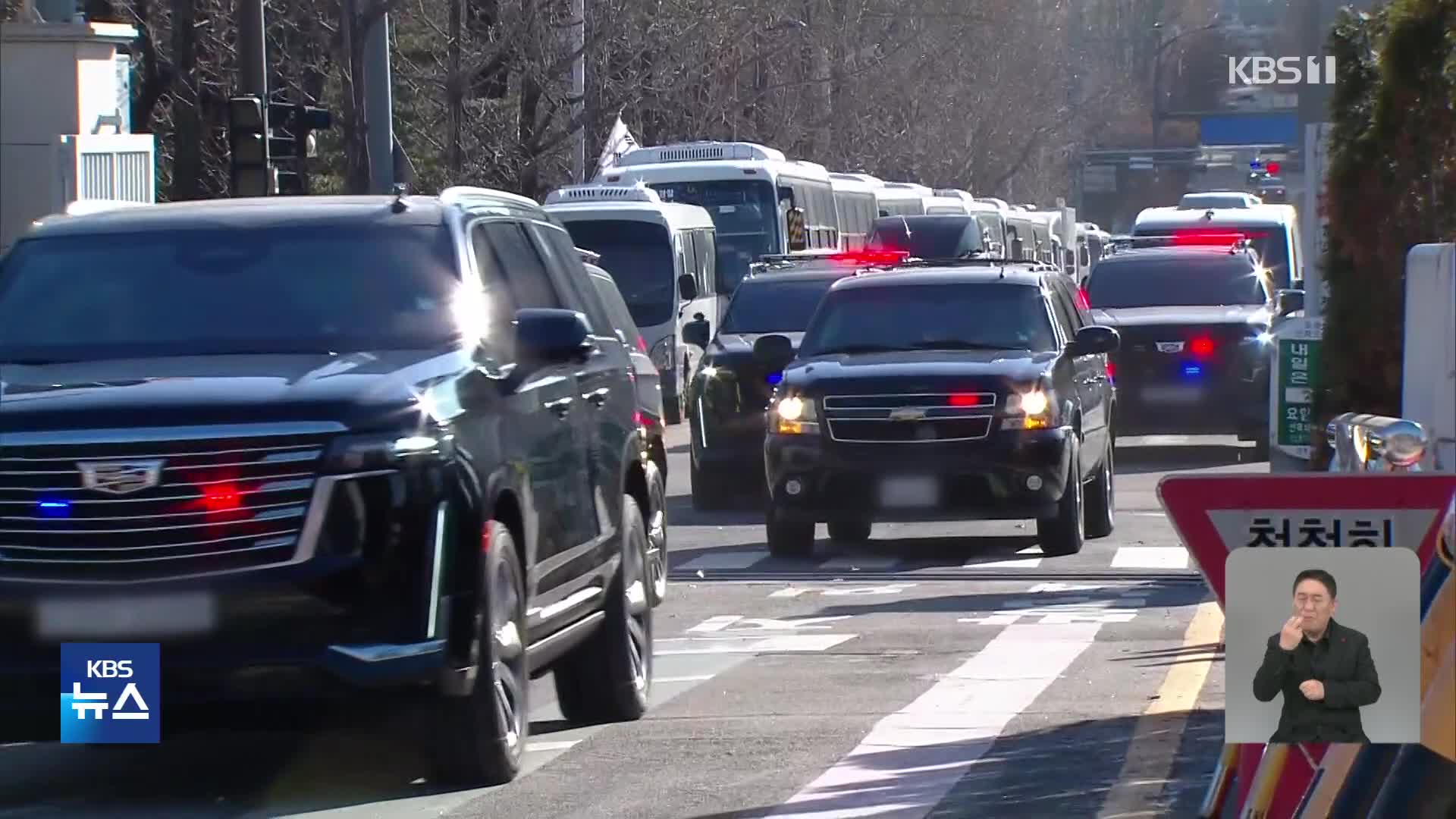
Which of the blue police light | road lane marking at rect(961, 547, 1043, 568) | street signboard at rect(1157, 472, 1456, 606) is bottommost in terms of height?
road lane marking at rect(961, 547, 1043, 568)

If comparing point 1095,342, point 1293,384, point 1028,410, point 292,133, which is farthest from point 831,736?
point 292,133

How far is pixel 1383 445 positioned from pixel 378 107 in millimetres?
23710

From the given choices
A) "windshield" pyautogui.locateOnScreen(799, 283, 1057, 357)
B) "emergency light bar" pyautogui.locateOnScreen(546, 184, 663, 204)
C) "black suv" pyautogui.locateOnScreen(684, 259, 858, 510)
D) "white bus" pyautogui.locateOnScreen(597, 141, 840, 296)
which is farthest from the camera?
"white bus" pyautogui.locateOnScreen(597, 141, 840, 296)

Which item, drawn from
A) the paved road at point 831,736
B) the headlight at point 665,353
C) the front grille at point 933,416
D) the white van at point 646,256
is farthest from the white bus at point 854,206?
the paved road at point 831,736

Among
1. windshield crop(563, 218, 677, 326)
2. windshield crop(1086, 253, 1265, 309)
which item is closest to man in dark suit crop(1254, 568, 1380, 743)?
windshield crop(1086, 253, 1265, 309)

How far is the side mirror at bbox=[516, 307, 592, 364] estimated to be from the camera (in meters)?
8.71

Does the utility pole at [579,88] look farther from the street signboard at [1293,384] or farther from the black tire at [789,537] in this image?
the street signboard at [1293,384]

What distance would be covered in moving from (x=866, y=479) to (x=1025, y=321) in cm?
164

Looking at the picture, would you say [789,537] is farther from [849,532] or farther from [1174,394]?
[1174,394]

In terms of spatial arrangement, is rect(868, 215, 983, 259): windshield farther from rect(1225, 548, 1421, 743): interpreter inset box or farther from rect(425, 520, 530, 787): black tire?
rect(1225, 548, 1421, 743): interpreter inset box

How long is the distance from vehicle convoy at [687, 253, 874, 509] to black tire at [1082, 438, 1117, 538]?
281 cm

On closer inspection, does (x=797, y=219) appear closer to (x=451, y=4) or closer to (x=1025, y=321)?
(x=451, y=4)

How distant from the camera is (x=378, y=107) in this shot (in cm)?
2895

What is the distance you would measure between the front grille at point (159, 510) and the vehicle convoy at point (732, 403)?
12.1 m
